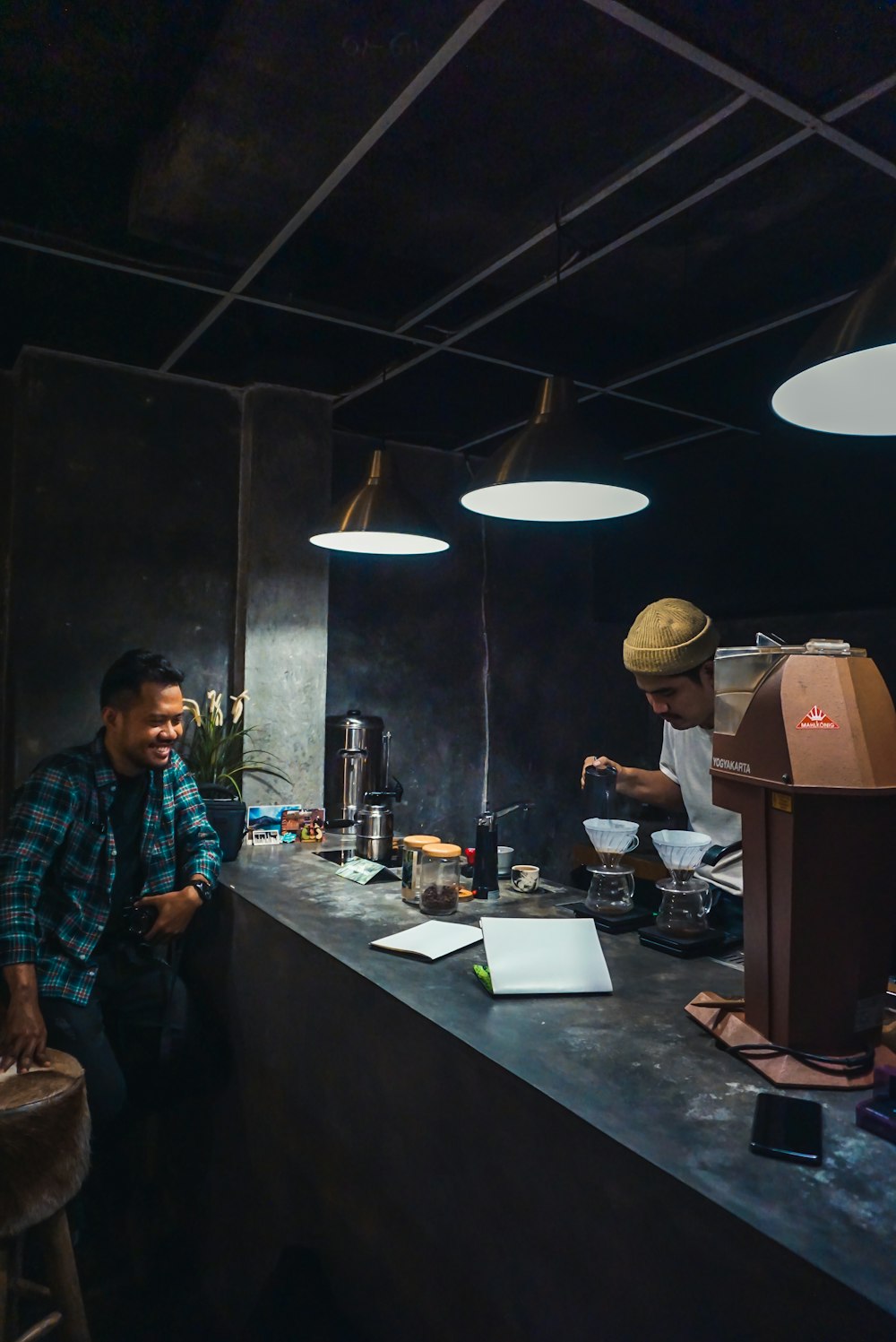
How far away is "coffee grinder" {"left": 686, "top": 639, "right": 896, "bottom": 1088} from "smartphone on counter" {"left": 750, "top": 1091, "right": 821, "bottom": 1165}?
0.31 ft

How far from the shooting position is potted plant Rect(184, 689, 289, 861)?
3.08 m

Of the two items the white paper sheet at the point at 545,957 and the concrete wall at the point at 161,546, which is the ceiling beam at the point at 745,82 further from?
the concrete wall at the point at 161,546

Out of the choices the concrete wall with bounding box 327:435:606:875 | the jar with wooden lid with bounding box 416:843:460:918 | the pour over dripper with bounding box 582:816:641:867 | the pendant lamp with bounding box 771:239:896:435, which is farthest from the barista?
the concrete wall with bounding box 327:435:606:875

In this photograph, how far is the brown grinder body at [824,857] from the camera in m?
1.31

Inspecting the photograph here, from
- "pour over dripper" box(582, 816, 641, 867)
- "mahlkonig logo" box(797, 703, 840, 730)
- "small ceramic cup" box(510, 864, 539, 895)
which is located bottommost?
"small ceramic cup" box(510, 864, 539, 895)

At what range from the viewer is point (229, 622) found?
13.0 feet

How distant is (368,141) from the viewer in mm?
2217

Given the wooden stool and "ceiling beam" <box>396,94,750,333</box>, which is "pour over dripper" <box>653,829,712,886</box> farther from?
"ceiling beam" <box>396,94,750,333</box>

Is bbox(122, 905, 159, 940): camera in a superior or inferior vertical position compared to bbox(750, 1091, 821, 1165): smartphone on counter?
inferior

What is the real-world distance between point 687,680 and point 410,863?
994 millimetres

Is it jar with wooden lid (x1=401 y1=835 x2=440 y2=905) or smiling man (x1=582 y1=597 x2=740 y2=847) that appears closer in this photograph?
jar with wooden lid (x1=401 y1=835 x2=440 y2=905)

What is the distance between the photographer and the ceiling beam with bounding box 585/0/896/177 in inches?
70.2

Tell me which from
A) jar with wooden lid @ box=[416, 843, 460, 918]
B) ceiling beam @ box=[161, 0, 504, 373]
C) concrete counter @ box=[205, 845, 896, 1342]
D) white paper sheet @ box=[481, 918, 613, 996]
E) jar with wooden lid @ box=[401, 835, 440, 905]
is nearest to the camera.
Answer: concrete counter @ box=[205, 845, 896, 1342]

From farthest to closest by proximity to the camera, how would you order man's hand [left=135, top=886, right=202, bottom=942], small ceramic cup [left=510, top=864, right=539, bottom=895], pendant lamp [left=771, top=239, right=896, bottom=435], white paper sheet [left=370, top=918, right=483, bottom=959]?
man's hand [left=135, top=886, right=202, bottom=942], small ceramic cup [left=510, top=864, right=539, bottom=895], white paper sheet [left=370, top=918, right=483, bottom=959], pendant lamp [left=771, top=239, right=896, bottom=435]
